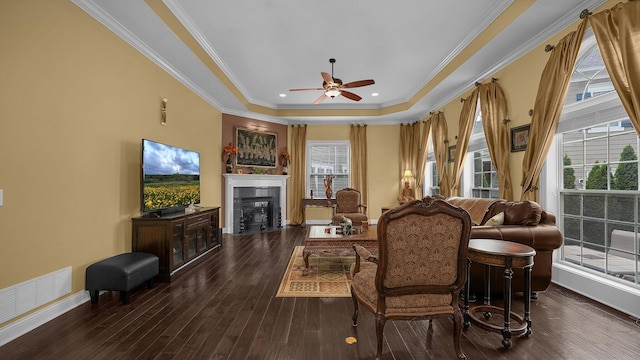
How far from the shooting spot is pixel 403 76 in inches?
229

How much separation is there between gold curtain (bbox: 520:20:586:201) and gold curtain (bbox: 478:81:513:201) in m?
0.42

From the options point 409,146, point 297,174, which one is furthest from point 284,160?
point 409,146

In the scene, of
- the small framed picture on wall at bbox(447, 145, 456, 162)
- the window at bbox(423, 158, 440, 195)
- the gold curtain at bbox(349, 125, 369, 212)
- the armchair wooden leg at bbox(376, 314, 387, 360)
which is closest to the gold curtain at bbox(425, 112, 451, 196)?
the small framed picture on wall at bbox(447, 145, 456, 162)

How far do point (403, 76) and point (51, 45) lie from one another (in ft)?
17.8

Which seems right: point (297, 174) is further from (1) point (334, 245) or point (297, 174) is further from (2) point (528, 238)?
(2) point (528, 238)

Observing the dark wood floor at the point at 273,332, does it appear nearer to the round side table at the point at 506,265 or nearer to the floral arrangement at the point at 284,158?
the round side table at the point at 506,265

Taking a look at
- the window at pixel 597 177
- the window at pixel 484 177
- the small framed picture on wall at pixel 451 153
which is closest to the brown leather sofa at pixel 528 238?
the window at pixel 597 177

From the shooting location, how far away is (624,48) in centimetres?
254

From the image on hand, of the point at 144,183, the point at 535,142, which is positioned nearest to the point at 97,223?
the point at 144,183

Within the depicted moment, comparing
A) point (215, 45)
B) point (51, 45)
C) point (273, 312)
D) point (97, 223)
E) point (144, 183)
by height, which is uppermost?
point (215, 45)

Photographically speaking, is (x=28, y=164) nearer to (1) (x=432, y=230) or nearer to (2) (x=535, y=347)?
(1) (x=432, y=230)

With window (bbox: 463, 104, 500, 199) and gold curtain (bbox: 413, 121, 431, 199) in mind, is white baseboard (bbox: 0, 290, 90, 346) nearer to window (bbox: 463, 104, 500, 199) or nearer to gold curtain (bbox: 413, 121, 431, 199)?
window (bbox: 463, 104, 500, 199)

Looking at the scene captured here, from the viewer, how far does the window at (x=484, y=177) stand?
5086 millimetres

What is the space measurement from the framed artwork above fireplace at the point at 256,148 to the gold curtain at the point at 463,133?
474cm
